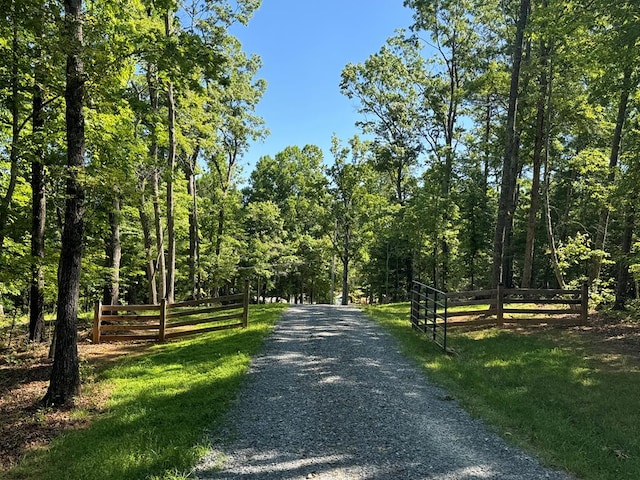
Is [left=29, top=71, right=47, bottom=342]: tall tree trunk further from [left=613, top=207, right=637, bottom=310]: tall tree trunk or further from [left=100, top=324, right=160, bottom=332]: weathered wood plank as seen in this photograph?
[left=613, top=207, right=637, bottom=310]: tall tree trunk

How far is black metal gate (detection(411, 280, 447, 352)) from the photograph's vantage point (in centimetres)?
998

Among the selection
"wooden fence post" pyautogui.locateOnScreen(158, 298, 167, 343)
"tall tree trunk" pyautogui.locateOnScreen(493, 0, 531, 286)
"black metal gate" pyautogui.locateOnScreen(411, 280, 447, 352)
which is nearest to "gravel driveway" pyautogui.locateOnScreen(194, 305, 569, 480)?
"black metal gate" pyautogui.locateOnScreen(411, 280, 447, 352)

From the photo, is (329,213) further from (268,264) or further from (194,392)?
(194,392)

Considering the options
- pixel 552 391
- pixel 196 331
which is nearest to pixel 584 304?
pixel 552 391

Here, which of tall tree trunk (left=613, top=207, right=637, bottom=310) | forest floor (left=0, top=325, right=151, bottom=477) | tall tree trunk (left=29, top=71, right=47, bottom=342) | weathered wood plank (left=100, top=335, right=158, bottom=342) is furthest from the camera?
tall tree trunk (left=613, top=207, right=637, bottom=310)

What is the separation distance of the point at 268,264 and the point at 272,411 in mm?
26466

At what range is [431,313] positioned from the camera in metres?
10.9

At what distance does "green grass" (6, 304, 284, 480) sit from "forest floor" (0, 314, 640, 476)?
0.94 ft

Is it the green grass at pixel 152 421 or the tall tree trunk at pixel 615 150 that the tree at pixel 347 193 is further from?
the green grass at pixel 152 421

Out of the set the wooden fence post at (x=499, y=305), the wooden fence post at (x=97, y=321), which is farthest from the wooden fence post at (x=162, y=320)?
the wooden fence post at (x=499, y=305)

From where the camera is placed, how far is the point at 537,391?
6.82m

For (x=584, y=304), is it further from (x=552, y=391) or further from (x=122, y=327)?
(x=122, y=327)

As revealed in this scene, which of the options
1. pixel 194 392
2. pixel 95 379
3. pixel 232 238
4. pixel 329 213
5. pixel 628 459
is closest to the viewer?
pixel 628 459

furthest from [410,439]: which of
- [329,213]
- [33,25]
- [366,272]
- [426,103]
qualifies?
[366,272]
